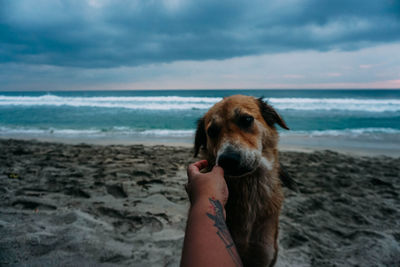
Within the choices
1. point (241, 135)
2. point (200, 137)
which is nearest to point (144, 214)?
point (200, 137)

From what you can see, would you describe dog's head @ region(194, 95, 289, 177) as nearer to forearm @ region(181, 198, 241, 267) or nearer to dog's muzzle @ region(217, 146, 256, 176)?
dog's muzzle @ region(217, 146, 256, 176)

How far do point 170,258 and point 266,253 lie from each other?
119 centimetres

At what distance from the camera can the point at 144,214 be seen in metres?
3.66

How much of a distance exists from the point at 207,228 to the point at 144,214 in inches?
105

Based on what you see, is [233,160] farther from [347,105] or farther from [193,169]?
[347,105]

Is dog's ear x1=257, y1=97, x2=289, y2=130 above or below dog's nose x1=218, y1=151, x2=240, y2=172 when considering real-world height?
above

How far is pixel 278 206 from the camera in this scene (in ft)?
8.11

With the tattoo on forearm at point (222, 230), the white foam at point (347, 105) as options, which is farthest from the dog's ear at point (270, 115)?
the white foam at point (347, 105)

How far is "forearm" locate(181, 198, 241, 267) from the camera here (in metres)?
1.05

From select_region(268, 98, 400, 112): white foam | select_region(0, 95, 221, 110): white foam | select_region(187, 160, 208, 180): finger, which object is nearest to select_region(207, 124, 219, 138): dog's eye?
select_region(187, 160, 208, 180): finger

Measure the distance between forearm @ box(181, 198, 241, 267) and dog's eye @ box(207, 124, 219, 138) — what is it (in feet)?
3.50

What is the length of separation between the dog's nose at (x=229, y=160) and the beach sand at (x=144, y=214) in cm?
157

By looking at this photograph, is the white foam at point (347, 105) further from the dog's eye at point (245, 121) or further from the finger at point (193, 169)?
the finger at point (193, 169)

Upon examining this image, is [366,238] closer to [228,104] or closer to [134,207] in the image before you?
[228,104]
